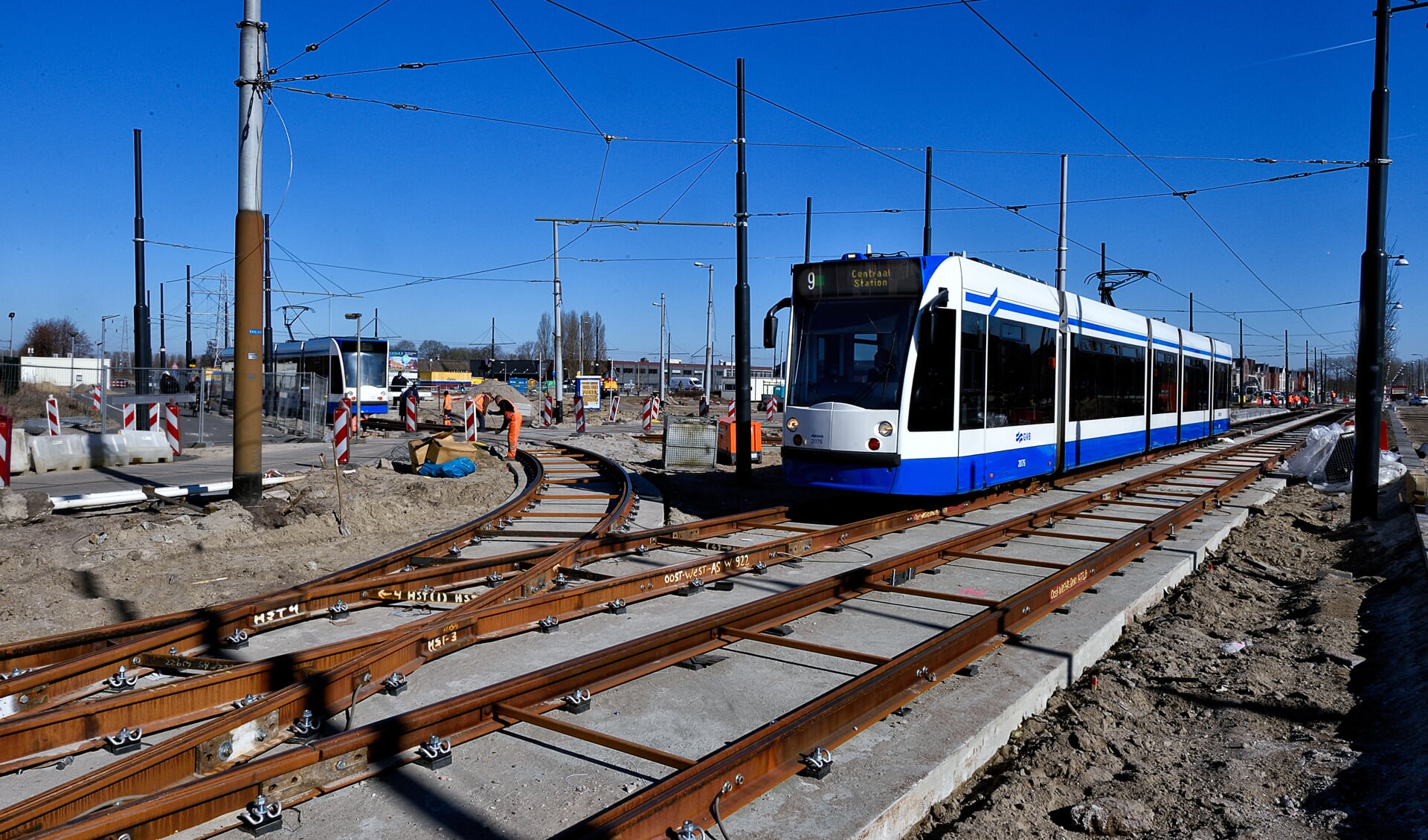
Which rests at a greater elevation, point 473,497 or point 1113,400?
point 1113,400

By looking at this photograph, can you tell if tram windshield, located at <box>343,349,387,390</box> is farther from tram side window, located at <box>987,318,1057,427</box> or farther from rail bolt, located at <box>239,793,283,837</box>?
rail bolt, located at <box>239,793,283,837</box>

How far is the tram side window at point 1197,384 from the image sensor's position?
23656 mm

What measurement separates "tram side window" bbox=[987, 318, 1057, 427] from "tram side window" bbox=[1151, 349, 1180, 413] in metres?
7.33

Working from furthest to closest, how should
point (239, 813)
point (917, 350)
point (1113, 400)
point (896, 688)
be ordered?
point (1113, 400)
point (917, 350)
point (896, 688)
point (239, 813)

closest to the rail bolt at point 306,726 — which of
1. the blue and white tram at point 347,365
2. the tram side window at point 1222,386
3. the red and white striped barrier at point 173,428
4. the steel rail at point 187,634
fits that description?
the steel rail at point 187,634

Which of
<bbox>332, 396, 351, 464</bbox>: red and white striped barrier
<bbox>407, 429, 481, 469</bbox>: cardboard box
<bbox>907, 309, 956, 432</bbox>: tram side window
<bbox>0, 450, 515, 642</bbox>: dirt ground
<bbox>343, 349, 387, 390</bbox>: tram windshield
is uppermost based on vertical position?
<bbox>343, 349, 387, 390</bbox>: tram windshield

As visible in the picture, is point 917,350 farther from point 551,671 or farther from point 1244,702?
point 551,671

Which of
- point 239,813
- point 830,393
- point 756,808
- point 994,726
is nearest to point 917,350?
point 830,393

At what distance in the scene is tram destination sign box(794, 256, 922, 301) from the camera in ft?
36.1

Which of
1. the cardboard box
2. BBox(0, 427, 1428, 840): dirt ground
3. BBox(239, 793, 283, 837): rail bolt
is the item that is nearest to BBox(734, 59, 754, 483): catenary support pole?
BBox(0, 427, 1428, 840): dirt ground

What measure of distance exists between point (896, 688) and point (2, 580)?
7.02 m

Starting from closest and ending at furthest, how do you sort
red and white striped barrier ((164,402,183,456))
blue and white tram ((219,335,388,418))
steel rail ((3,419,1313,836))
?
steel rail ((3,419,1313,836)) → red and white striped barrier ((164,402,183,456)) → blue and white tram ((219,335,388,418))

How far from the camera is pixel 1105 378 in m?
17.1

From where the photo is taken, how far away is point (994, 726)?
450cm
